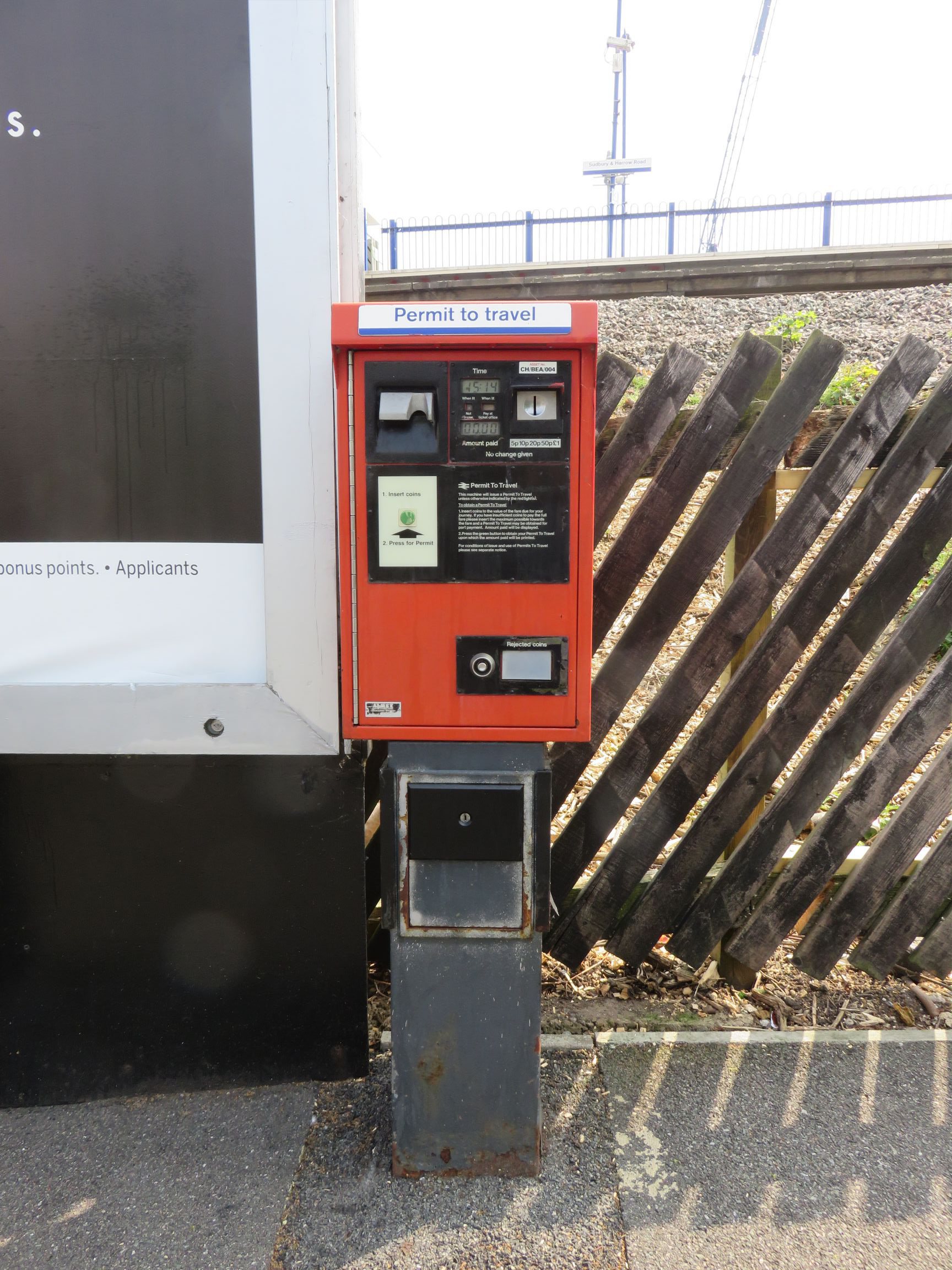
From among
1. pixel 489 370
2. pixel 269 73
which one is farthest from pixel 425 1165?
pixel 269 73

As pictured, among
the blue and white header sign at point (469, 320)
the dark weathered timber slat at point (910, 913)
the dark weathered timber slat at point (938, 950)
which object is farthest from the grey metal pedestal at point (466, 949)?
the dark weathered timber slat at point (938, 950)

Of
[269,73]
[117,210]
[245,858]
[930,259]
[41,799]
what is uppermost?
[930,259]

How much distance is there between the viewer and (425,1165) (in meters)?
2.21

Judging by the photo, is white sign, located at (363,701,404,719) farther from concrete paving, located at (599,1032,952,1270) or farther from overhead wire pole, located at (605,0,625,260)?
overhead wire pole, located at (605,0,625,260)

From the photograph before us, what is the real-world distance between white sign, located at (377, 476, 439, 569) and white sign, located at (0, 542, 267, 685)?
56cm

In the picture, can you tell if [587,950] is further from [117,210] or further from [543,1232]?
[117,210]

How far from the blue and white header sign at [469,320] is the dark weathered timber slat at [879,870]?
188 centimetres

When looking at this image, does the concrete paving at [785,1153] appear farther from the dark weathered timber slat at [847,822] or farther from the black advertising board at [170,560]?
the black advertising board at [170,560]

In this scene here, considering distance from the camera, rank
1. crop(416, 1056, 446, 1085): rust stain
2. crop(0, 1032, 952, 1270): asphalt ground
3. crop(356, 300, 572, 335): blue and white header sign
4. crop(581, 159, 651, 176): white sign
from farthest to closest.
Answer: crop(581, 159, 651, 176): white sign < crop(416, 1056, 446, 1085): rust stain < crop(0, 1032, 952, 1270): asphalt ground < crop(356, 300, 572, 335): blue and white header sign

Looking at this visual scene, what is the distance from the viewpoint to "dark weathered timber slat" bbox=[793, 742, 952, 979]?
2.75m

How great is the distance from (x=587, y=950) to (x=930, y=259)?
11273mm

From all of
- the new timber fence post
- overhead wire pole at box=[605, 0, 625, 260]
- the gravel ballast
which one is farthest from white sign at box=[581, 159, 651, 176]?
the new timber fence post

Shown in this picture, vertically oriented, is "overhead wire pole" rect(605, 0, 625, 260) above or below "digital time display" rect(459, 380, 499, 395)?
above

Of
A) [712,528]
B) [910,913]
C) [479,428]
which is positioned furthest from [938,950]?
[479,428]
